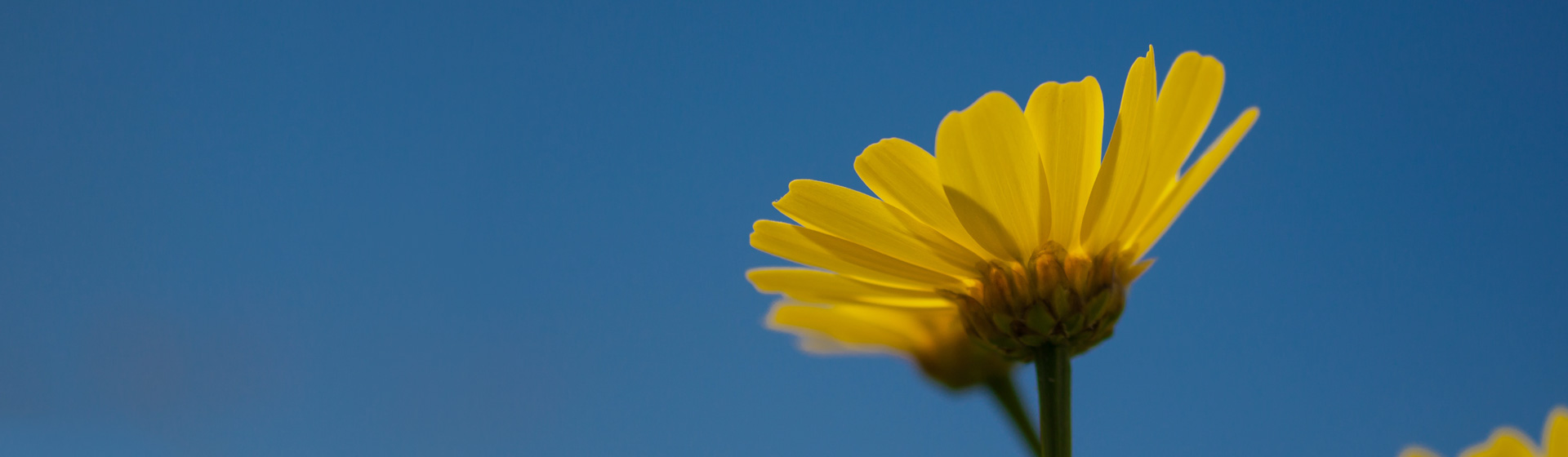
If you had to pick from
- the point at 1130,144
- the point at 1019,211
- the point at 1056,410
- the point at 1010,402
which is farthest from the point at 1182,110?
the point at 1010,402

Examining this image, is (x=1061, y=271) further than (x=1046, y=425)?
Yes

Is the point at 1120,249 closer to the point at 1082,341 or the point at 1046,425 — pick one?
the point at 1082,341

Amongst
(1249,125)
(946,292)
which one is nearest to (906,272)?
(946,292)

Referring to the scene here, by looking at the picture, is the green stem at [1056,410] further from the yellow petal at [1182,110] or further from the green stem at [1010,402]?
the green stem at [1010,402]

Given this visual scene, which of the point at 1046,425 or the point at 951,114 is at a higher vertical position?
the point at 951,114

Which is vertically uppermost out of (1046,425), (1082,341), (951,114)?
(951,114)

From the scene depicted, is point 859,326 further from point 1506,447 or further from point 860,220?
point 1506,447
